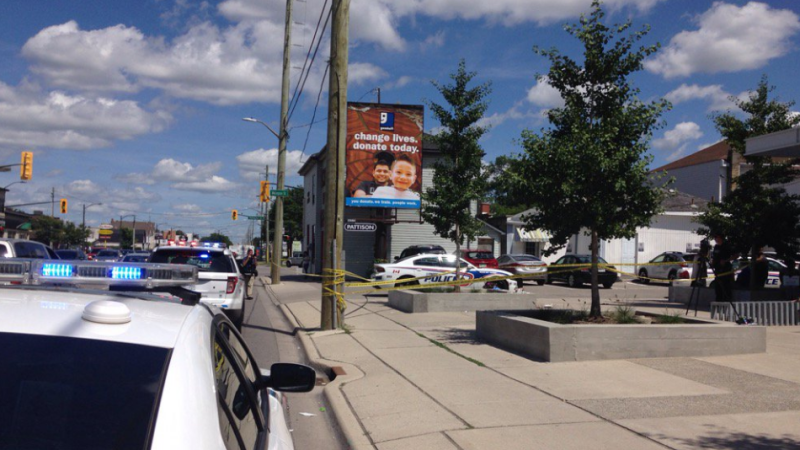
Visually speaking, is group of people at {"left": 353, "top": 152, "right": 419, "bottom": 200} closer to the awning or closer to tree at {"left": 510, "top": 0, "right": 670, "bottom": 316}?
the awning

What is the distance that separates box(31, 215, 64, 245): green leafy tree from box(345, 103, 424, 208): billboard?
57.0 meters

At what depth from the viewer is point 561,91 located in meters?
11.3

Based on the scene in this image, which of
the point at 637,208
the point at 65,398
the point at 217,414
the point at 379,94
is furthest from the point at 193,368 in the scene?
the point at 379,94

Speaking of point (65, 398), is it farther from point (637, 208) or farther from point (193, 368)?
point (637, 208)

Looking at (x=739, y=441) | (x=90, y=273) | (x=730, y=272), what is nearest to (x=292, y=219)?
(x=730, y=272)

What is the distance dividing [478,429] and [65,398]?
461 centimetres

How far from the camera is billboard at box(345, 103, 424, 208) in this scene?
32438 mm

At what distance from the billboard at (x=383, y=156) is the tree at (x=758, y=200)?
1627 cm

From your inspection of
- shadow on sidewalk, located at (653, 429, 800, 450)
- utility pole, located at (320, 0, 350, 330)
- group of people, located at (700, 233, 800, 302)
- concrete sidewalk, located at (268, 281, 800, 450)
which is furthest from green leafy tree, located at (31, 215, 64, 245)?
shadow on sidewalk, located at (653, 429, 800, 450)

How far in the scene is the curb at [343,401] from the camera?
20.1ft

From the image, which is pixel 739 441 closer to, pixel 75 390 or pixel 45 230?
pixel 75 390

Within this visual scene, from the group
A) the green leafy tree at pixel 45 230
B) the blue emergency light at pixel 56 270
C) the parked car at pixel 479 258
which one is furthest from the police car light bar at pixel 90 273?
the green leafy tree at pixel 45 230

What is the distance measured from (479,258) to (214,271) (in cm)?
1825

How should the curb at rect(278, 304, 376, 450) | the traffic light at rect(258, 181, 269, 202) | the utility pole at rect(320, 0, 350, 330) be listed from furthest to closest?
the traffic light at rect(258, 181, 269, 202) → the utility pole at rect(320, 0, 350, 330) → the curb at rect(278, 304, 376, 450)
